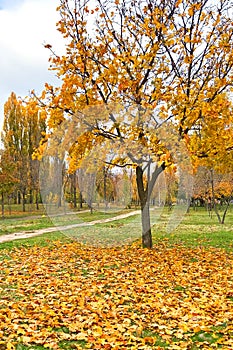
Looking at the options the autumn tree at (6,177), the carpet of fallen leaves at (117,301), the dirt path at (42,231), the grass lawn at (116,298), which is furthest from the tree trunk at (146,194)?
the autumn tree at (6,177)

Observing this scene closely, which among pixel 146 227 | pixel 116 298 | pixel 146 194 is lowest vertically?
pixel 116 298

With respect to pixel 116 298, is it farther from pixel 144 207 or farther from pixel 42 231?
pixel 42 231

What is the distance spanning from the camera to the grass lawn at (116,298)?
423 cm

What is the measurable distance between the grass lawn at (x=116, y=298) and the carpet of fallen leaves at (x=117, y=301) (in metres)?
0.01

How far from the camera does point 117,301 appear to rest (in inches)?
222

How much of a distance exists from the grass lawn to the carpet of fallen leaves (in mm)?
11

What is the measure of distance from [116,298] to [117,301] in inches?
7.4

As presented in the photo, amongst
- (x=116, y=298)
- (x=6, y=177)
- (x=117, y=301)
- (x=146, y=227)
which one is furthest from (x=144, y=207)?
(x=6, y=177)

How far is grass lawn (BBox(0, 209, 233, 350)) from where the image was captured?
4.23 meters

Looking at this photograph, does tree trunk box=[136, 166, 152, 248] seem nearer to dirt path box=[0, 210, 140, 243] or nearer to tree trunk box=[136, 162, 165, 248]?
tree trunk box=[136, 162, 165, 248]

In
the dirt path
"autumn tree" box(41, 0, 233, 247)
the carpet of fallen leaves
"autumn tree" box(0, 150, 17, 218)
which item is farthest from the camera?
"autumn tree" box(0, 150, 17, 218)

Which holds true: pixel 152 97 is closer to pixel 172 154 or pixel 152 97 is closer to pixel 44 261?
pixel 172 154

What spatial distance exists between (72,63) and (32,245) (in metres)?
5.31

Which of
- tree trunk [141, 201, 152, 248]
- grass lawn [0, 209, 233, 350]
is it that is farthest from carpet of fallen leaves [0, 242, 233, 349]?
tree trunk [141, 201, 152, 248]
